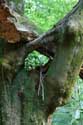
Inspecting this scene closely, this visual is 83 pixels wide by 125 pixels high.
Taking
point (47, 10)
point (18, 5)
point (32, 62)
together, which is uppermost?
point (18, 5)

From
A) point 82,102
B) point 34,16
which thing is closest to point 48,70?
point 82,102

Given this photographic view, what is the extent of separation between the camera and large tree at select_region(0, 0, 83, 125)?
113 inches

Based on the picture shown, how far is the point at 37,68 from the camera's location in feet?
10.8

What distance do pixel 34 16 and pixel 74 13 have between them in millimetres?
3210

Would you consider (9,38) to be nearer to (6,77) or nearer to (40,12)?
(6,77)

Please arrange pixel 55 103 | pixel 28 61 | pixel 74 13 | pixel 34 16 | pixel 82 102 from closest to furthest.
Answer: pixel 74 13 < pixel 55 103 < pixel 28 61 < pixel 82 102 < pixel 34 16

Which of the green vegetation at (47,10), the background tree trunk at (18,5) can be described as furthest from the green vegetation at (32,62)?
the green vegetation at (47,10)

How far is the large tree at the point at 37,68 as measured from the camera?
287 cm

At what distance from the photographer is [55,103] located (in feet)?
10.2

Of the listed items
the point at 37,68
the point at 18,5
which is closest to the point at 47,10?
the point at 18,5

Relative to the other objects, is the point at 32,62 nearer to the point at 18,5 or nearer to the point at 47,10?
the point at 18,5

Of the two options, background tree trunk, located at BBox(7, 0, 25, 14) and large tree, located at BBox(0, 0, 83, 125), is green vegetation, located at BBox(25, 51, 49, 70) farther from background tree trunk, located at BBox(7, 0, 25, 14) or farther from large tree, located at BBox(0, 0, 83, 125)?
background tree trunk, located at BBox(7, 0, 25, 14)

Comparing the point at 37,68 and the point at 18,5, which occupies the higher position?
Result: the point at 18,5

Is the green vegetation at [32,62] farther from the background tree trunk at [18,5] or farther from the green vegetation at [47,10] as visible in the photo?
the green vegetation at [47,10]
